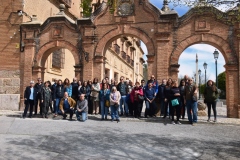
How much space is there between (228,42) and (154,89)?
4495 millimetres

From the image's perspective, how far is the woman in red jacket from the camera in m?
12.1

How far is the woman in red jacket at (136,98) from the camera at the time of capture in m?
12.1

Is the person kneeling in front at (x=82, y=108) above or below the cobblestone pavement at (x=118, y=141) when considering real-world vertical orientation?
above

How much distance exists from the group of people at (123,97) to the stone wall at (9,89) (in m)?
3.45

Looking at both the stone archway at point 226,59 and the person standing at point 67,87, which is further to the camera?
the stone archway at point 226,59

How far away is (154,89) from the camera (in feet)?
40.1

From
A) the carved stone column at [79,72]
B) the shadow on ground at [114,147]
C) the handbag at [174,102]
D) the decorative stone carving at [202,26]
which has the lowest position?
the shadow on ground at [114,147]

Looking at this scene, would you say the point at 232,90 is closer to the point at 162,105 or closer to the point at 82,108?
the point at 162,105

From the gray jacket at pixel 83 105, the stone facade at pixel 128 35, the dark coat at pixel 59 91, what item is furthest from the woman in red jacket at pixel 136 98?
the dark coat at pixel 59 91

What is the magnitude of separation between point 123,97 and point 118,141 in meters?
5.03

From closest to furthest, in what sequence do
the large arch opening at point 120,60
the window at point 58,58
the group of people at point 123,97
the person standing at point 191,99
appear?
the person standing at point 191,99, the group of people at point 123,97, the window at point 58,58, the large arch opening at point 120,60

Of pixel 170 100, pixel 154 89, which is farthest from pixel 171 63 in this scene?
pixel 170 100

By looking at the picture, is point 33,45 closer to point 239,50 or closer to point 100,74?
point 100,74

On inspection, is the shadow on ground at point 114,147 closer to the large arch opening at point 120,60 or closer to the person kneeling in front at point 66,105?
the person kneeling in front at point 66,105
